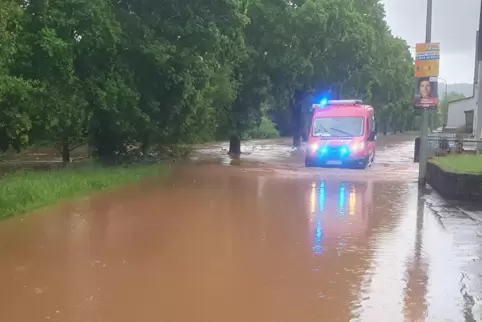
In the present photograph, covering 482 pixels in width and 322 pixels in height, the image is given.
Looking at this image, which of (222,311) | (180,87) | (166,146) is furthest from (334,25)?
(222,311)

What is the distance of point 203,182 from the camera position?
17.8 m

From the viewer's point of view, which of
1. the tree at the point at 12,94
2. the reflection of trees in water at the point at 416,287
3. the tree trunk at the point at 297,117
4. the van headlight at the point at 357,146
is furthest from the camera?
the tree trunk at the point at 297,117

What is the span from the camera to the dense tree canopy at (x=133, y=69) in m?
15.3

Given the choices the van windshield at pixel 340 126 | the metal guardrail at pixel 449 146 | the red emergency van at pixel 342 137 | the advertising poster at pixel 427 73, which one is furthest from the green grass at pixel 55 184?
the metal guardrail at pixel 449 146

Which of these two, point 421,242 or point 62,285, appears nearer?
point 62,285

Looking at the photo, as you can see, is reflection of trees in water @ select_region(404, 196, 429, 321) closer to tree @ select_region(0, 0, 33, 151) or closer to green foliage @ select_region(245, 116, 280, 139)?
tree @ select_region(0, 0, 33, 151)

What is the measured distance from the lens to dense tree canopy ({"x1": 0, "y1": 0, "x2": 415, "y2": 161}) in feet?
50.3

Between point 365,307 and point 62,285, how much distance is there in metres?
3.36

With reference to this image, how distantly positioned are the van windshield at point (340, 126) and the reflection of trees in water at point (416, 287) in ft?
45.3

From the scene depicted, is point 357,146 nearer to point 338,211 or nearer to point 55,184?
point 338,211

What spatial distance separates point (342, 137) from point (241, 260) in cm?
1541

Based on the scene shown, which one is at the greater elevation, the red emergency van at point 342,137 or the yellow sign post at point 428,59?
the yellow sign post at point 428,59

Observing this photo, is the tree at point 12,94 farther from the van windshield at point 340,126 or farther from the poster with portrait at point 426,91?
the van windshield at point 340,126

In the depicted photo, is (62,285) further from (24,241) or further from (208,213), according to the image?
(208,213)
